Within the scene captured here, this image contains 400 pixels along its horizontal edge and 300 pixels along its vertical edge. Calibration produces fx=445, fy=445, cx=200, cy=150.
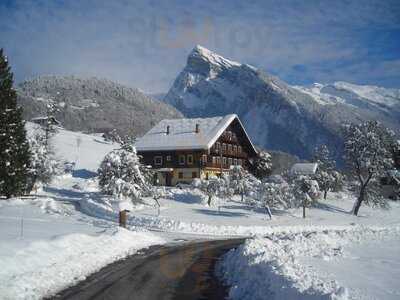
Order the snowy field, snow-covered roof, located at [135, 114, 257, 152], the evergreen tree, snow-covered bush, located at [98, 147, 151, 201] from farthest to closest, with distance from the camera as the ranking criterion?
1. snow-covered roof, located at [135, 114, 257, 152]
2. snow-covered bush, located at [98, 147, 151, 201]
3. the evergreen tree
4. the snowy field

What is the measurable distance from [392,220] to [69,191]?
130 ft

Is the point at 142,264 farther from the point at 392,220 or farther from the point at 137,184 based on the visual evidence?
the point at 392,220

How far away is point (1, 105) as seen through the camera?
38875mm

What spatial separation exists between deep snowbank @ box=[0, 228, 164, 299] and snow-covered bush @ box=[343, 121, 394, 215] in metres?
38.5

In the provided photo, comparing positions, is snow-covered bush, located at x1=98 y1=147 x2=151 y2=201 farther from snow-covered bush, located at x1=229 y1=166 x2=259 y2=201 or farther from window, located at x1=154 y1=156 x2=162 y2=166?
window, located at x1=154 y1=156 x2=162 y2=166

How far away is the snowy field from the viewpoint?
38.5 feet

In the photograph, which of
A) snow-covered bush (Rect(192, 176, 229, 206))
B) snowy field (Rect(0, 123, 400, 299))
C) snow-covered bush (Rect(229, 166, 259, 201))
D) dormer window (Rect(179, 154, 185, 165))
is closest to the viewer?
snowy field (Rect(0, 123, 400, 299))

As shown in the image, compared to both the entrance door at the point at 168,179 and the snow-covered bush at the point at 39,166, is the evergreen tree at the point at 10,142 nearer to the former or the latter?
the snow-covered bush at the point at 39,166

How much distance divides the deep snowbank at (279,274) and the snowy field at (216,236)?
33 mm

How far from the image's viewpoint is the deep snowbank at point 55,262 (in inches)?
473

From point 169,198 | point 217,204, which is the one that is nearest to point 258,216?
point 217,204

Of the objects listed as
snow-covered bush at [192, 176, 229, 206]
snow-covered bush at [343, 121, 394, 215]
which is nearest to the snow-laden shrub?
snow-covered bush at [192, 176, 229, 206]

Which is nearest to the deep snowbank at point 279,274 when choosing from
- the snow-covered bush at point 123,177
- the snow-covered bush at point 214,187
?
the snow-covered bush at point 123,177

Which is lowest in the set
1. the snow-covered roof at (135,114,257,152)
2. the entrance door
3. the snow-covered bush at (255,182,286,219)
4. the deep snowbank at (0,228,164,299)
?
the deep snowbank at (0,228,164,299)
